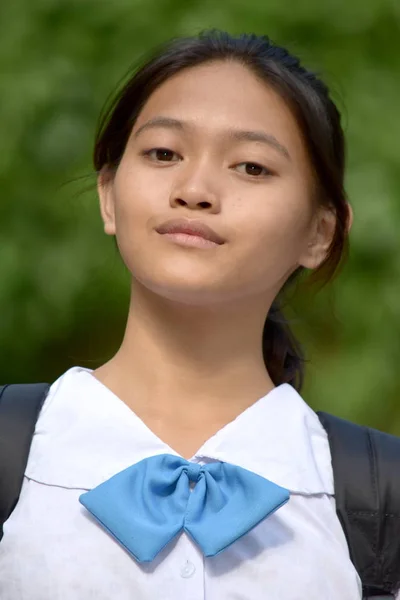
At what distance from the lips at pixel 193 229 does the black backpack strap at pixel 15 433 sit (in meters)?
0.40

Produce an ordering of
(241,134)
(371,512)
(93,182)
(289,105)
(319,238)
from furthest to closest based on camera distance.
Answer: (93,182) → (319,238) → (289,105) → (241,134) → (371,512)

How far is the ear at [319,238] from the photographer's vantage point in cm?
241

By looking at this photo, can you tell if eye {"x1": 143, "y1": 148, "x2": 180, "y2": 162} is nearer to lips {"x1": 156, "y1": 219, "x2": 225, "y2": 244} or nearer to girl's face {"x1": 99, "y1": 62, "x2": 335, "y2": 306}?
girl's face {"x1": 99, "y1": 62, "x2": 335, "y2": 306}

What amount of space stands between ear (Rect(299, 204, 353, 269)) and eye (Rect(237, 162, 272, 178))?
0.22 metres

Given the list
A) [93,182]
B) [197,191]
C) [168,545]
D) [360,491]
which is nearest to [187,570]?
[168,545]

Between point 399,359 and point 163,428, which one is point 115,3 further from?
point 163,428

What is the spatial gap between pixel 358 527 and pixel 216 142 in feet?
2.49

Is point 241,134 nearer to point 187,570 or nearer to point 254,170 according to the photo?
point 254,170

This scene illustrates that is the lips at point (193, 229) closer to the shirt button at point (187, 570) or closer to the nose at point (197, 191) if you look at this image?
the nose at point (197, 191)

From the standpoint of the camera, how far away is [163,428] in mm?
2180

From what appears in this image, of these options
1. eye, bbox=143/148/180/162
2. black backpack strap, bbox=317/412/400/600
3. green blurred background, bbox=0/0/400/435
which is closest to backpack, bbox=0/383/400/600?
black backpack strap, bbox=317/412/400/600

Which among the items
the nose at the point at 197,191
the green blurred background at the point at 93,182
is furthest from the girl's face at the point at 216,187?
the green blurred background at the point at 93,182

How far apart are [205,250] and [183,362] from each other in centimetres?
25

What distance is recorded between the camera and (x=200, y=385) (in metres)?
2.25
